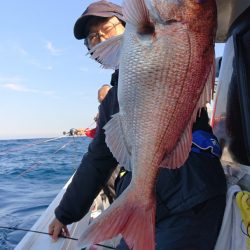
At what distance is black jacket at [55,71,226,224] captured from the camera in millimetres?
1843

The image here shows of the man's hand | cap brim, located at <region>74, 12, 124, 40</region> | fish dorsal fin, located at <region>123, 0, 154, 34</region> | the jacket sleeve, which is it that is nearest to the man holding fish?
fish dorsal fin, located at <region>123, 0, 154, 34</region>

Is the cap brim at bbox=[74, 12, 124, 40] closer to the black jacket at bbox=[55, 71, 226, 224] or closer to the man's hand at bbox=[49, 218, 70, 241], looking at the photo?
the black jacket at bbox=[55, 71, 226, 224]

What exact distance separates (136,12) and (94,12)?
822 millimetres

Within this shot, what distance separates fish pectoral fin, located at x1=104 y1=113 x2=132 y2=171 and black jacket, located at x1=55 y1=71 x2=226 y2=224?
0.46m

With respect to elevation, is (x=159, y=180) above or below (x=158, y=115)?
below

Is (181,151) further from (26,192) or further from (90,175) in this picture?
(26,192)

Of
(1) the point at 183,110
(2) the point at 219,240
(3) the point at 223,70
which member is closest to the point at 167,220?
(2) the point at 219,240

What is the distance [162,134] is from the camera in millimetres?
1339

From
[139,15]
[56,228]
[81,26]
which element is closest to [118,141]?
[139,15]

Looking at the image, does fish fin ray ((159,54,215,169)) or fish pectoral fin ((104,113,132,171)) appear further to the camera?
fish pectoral fin ((104,113,132,171))

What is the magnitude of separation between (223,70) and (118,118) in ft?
6.38

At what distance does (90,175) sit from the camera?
2.20 meters

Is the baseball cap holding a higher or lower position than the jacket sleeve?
higher

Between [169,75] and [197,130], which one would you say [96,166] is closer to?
[197,130]
